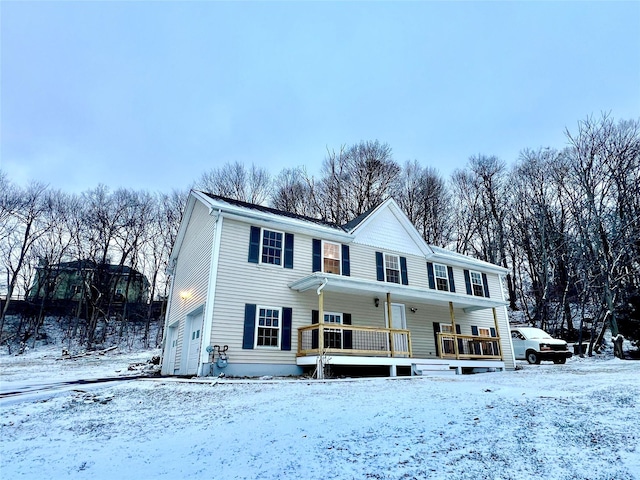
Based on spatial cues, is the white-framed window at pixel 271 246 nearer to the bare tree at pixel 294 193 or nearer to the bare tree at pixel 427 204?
the bare tree at pixel 294 193

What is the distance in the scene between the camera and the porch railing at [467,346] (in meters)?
14.0

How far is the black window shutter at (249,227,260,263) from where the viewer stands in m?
12.1

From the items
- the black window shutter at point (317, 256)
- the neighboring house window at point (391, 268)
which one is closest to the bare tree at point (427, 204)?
the neighboring house window at point (391, 268)

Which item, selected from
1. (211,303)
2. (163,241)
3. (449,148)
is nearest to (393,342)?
(211,303)

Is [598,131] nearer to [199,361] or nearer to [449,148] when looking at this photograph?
[449,148]

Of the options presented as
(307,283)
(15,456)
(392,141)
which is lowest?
(15,456)

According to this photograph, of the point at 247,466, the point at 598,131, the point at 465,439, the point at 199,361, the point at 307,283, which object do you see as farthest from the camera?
the point at 598,131

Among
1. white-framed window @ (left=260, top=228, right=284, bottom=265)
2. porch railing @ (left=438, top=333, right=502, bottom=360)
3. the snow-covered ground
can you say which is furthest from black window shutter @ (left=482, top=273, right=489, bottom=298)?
the snow-covered ground

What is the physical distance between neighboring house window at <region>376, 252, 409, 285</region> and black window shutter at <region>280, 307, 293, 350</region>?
4538 mm

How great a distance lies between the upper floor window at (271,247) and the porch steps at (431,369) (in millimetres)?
6170

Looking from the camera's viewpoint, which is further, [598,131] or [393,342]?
[598,131]

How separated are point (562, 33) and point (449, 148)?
13.5 m

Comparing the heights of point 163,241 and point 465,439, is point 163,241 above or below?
above

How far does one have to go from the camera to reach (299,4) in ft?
128
